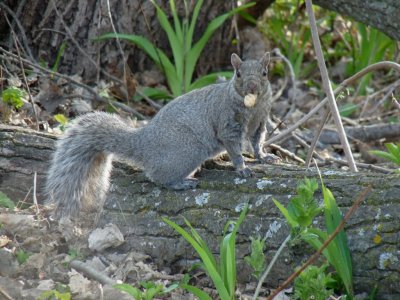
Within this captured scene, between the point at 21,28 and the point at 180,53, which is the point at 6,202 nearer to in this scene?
the point at 21,28

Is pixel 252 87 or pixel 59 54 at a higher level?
pixel 252 87

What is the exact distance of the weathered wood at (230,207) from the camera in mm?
3016

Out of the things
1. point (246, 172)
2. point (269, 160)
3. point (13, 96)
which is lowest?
point (269, 160)

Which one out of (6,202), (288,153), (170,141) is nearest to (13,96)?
(6,202)

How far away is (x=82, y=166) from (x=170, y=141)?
1.68ft

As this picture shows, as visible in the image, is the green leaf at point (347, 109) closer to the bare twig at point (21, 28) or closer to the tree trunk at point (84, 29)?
the tree trunk at point (84, 29)

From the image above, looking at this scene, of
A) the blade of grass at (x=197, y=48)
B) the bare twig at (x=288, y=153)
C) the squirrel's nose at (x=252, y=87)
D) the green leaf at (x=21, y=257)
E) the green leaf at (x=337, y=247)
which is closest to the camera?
the green leaf at (x=337, y=247)

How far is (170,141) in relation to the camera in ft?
13.1

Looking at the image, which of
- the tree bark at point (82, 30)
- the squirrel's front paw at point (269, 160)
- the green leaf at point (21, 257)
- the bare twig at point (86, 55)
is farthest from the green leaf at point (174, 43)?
the green leaf at point (21, 257)

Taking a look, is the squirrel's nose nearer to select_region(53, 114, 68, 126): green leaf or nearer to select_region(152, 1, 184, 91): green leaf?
select_region(53, 114, 68, 126): green leaf

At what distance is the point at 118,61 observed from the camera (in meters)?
6.11

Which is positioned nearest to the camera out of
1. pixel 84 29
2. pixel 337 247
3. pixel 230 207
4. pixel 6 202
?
pixel 337 247

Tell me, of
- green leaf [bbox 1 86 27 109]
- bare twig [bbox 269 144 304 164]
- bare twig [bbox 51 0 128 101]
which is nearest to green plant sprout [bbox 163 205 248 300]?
bare twig [bbox 269 144 304 164]

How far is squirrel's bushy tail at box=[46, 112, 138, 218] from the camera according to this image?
3.82 meters
